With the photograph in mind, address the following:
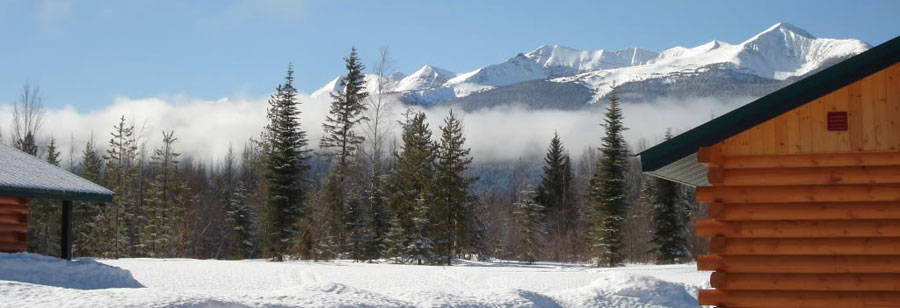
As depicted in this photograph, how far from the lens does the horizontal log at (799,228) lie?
352 inches

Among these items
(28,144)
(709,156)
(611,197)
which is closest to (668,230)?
(611,197)

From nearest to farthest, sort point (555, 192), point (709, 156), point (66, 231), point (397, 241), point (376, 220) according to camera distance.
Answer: point (709, 156) → point (66, 231) → point (397, 241) → point (376, 220) → point (555, 192)

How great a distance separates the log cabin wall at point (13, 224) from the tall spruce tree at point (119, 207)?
2617cm

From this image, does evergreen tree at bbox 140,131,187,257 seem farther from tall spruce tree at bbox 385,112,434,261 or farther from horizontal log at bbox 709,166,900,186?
horizontal log at bbox 709,166,900,186

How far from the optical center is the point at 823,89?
356 inches

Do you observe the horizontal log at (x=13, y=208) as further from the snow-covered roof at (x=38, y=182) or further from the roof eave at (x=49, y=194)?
the roof eave at (x=49, y=194)

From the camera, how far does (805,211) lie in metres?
9.11

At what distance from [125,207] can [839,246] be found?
50112 mm

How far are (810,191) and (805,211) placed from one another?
247mm

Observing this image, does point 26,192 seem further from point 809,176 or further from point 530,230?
point 530,230

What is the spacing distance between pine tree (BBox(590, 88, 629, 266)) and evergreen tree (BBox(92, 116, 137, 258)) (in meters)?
27.1

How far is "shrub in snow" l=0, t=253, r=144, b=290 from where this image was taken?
50.8 feet

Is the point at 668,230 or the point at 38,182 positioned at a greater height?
the point at 38,182

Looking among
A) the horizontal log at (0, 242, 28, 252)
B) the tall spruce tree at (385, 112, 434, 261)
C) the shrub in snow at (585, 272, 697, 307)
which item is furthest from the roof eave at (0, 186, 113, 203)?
the tall spruce tree at (385, 112, 434, 261)
